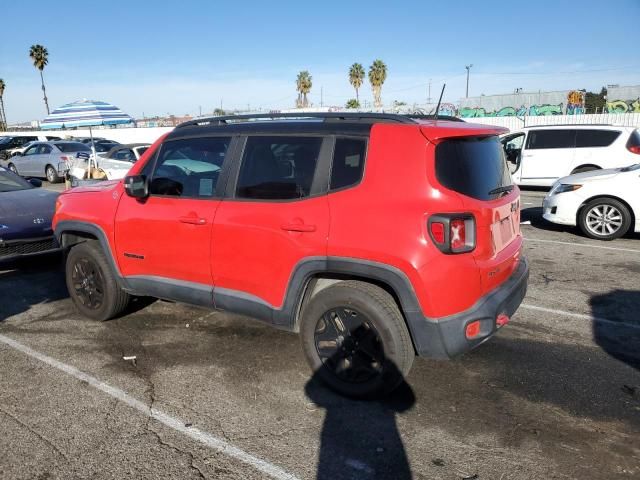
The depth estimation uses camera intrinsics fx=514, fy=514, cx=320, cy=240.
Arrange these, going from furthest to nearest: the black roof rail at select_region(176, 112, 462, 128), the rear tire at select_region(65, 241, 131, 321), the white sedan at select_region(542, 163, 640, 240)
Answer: the white sedan at select_region(542, 163, 640, 240)
the rear tire at select_region(65, 241, 131, 321)
the black roof rail at select_region(176, 112, 462, 128)

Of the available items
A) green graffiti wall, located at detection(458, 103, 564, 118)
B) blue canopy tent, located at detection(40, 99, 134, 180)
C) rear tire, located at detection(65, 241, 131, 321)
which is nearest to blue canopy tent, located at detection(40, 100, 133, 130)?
blue canopy tent, located at detection(40, 99, 134, 180)

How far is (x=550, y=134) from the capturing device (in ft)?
41.7

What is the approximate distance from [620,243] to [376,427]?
21.1 feet

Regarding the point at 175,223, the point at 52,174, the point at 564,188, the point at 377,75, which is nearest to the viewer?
the point at 175,223

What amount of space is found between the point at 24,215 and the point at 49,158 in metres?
13.8

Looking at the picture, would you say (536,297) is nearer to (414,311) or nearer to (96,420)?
(414,311)

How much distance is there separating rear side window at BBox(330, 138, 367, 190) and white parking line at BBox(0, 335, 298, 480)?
164 centimetres

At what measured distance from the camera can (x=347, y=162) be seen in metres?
3.24

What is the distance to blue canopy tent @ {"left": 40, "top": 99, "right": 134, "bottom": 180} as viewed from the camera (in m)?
13.3

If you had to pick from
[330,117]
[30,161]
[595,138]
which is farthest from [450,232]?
[30,161]

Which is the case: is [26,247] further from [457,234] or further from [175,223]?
[457,234]

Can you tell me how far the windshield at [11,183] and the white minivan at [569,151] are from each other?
979 cm

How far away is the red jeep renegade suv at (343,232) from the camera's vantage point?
9.73 feet

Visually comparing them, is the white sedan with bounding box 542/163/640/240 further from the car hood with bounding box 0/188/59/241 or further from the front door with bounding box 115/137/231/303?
the car hood with bounding box 0/188/59/241
